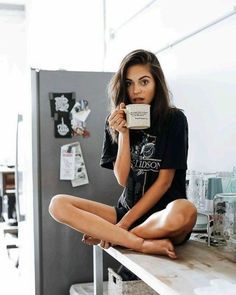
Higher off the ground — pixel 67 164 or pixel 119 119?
pixel 119 119

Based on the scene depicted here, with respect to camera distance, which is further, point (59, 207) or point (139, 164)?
point (139, 164)

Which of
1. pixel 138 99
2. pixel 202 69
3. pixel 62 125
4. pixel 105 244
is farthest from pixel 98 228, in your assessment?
pixel 62 125

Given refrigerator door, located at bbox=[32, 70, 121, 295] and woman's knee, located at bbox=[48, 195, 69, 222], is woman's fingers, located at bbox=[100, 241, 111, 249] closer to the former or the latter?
woman's knee, located at bbox=[48, 195, 69, 222]

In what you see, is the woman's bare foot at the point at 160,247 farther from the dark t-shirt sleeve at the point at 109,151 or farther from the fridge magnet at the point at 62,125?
the fridge magnet at the point at 62,125

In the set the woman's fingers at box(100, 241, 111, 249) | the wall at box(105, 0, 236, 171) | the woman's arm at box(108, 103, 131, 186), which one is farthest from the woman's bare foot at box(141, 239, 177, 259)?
the wall at box(105, 0, 236, 171)

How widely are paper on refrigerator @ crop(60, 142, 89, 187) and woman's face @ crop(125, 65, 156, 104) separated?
791 millimetres

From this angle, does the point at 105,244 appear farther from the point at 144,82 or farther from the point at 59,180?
the point at 59,180

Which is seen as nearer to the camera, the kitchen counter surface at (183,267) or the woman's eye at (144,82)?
the kitchen counter surface at (183,267)

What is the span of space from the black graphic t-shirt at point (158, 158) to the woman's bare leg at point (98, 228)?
0.23 m

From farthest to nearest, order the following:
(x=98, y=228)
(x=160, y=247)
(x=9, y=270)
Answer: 1. (x=9, y=270)
2. (x=98, y=228)
3. (x=160, y=247)

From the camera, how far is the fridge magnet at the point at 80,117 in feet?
8.11

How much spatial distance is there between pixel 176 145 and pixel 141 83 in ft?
0.97

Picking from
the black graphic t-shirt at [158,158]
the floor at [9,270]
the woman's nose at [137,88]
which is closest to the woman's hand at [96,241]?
Answer: the black graphic t-shirt at [158,158]

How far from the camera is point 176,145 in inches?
66.3
